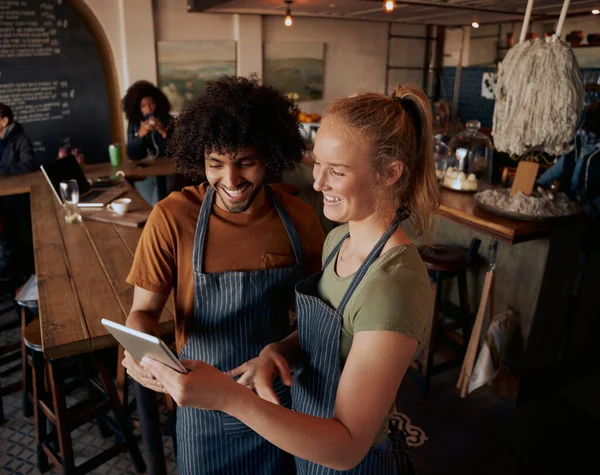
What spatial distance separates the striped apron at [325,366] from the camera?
3.79ft

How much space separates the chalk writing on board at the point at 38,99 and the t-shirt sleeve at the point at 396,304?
224 inches

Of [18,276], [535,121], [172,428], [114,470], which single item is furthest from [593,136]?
[18,276]

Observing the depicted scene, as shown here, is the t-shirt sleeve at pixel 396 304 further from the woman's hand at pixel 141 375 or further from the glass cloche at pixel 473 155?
the glass cloche at pixel 473 155

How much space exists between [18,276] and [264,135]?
3044 mm

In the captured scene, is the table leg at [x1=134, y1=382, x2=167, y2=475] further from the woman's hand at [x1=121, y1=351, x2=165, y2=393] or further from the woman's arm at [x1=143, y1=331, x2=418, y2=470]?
the woman's arm at [x1=143, y1=331, x2=418, y2=470]

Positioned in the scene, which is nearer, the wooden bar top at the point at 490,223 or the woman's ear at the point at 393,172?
the woman's ear at the point at 393,172

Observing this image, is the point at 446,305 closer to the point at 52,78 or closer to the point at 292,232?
the point at 292,232

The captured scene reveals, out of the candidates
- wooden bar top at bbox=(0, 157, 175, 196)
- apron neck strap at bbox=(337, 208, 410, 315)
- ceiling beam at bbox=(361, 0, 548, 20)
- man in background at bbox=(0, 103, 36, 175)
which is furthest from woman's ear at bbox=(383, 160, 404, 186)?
ceiling beam at bbox=(361, 0, 548, 20)

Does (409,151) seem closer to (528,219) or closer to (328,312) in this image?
(328,312)

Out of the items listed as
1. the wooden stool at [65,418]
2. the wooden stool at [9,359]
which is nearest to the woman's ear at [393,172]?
the wooden stool at [65,418]

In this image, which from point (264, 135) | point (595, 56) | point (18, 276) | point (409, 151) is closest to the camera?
point (409, 151)

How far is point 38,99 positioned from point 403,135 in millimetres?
5620

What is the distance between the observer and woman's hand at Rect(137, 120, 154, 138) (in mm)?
4480

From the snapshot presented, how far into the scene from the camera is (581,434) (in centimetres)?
277
